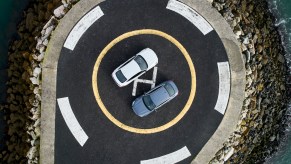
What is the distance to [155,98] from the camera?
731 inches

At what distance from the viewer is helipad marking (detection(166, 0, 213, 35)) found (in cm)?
1947

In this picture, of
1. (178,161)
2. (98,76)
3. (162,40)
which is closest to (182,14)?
(162,40)

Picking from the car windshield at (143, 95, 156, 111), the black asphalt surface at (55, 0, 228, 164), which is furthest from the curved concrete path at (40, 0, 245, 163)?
the car windshield at (143, 95, 156, 111)

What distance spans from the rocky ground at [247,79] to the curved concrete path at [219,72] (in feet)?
1.31

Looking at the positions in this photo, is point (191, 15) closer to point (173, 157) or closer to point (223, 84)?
point (223, 84)

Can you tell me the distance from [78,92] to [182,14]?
5730 millimetres

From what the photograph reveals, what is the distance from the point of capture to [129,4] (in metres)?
19.5

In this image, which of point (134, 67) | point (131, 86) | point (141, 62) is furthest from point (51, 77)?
point (141, 62)

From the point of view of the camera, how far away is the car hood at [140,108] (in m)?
18.7

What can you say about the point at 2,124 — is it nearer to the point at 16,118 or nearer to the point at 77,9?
the point at 16,118

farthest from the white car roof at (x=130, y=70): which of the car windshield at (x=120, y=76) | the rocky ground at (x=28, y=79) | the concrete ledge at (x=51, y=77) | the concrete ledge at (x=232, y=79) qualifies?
the rocky ground at (x=28, y=79)

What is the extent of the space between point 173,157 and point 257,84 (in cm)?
531

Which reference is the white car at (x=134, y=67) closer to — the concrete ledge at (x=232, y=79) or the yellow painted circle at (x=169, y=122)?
the yellow painted circle at (x=169, y=122)

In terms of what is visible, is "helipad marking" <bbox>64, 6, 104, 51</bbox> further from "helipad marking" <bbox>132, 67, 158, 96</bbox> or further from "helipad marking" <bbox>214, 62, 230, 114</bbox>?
"helipad marking" <bbox>214, 62, 230, 114</bbox>
